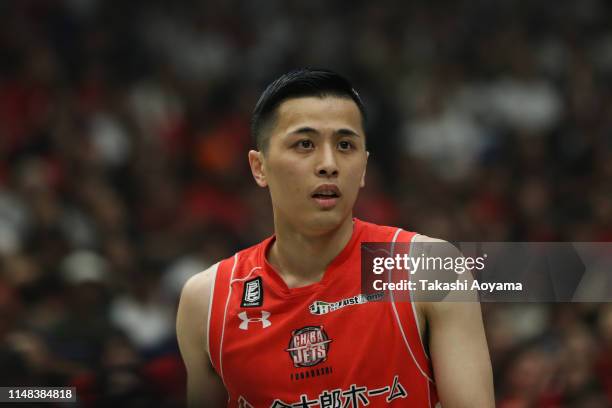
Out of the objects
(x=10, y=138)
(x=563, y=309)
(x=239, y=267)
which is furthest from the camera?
(x=10, y=138)

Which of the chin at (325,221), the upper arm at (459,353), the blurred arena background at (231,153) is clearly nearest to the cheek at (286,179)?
the chin at (325,221)

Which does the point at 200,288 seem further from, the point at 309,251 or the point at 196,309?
the point at 309,251

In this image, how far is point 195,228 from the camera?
711cm

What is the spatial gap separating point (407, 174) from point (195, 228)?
191 cm

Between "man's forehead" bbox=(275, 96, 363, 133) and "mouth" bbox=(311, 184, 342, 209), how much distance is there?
216 mm

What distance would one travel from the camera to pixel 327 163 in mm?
3213

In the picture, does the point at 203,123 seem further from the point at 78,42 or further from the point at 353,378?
the point at 353,378

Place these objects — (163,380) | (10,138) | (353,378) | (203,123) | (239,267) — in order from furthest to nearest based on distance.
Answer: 1. (203,123)
2. (10,138)
3. (163,380)
4. (239,267)
5. (353,378)

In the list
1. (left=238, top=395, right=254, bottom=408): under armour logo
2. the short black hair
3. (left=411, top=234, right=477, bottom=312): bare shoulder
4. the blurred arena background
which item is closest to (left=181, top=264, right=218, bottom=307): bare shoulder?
(left=238, top=395, right=254, bottom=408): under armour logo

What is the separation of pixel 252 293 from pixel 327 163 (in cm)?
58

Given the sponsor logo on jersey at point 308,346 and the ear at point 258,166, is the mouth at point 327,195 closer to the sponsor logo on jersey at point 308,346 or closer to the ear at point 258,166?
the ear at point 258,166

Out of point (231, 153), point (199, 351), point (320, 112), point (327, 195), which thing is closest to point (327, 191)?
point (327, 195)

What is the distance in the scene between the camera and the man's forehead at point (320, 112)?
3266mm

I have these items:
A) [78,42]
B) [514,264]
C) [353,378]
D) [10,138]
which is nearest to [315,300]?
[353,378]
